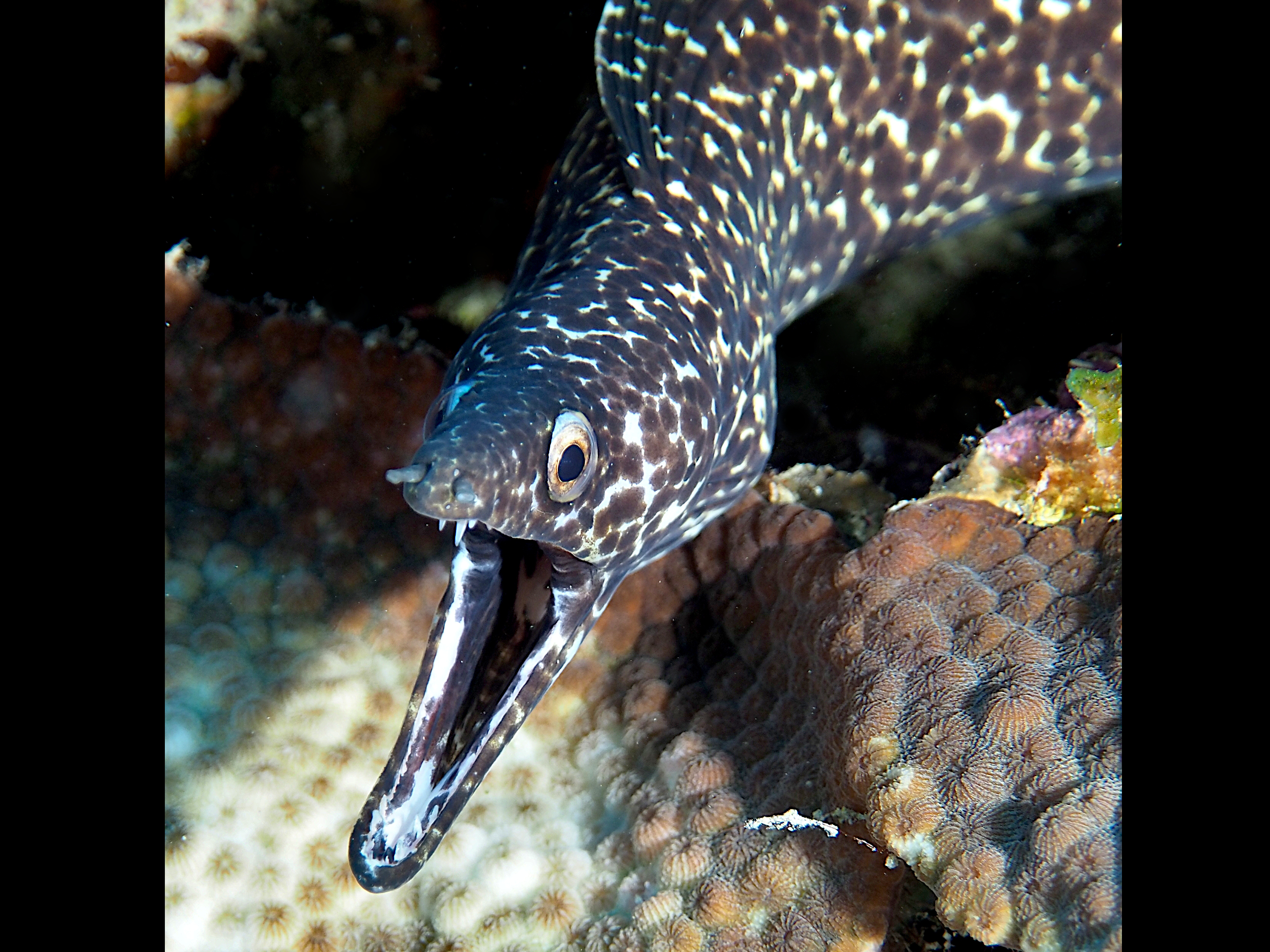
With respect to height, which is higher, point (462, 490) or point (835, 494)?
point (462, 490)

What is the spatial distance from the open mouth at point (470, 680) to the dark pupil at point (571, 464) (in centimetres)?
24

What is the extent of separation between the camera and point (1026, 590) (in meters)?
2.20

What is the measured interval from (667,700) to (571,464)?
1.24 metres

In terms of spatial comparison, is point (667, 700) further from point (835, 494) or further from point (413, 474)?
point (413, 474)

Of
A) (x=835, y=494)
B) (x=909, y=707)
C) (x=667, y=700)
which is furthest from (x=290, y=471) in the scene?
(x=909, y=707)

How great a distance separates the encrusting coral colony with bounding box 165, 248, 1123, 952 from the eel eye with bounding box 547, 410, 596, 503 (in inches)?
37.0

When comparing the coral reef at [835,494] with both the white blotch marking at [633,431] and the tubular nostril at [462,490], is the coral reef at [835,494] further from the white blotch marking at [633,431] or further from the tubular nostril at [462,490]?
the tubular nostril at [462,490]

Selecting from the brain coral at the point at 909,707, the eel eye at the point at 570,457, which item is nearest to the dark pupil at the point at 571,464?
the eel eye at the point at 570,457

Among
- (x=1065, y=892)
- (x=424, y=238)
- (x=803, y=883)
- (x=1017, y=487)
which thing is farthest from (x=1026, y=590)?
(x=424, y=238)

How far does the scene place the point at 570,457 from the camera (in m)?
1.70

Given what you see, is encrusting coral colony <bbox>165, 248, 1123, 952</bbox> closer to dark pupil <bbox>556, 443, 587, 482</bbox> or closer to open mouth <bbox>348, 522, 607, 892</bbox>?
open mouth <bbox>348, 522, 607, 892</bbox>

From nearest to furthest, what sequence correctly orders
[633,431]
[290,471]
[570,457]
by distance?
[570,457], [633,431], [290,471]

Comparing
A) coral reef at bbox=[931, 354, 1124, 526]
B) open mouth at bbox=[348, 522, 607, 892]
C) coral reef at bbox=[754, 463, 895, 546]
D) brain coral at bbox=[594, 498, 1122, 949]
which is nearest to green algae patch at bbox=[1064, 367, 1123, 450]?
coral reef at bbox=[931, 354, 1124, 526]

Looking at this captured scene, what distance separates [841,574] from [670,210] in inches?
47.2
